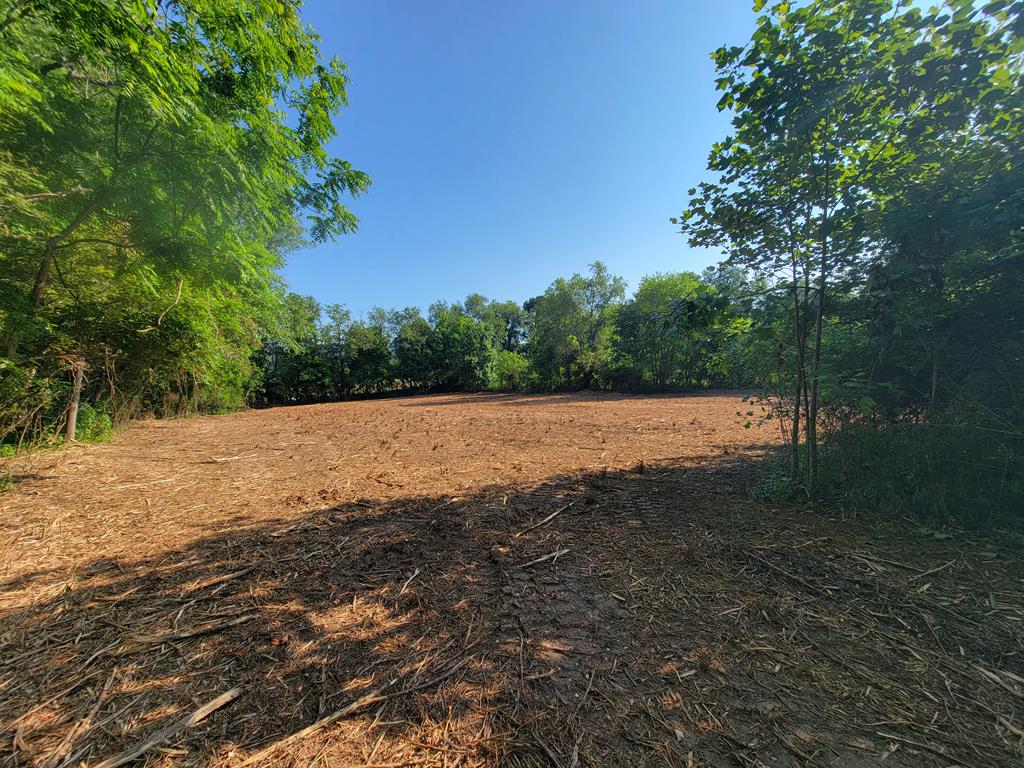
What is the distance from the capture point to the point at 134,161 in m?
4.14

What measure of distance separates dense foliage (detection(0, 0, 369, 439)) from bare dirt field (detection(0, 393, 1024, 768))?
3212mm

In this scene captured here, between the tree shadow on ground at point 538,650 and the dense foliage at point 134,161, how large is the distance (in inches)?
157

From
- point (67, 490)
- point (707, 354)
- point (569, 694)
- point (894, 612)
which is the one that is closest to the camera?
point (569, 694)

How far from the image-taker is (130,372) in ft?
32.0

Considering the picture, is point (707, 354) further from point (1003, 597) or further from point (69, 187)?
point (69, 187)

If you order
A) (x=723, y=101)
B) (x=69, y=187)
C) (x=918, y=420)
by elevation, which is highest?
(x=723, y=101)

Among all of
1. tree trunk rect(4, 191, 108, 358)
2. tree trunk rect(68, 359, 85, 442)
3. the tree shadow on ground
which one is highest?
tree trunk rect(4, 191, 108, 358)

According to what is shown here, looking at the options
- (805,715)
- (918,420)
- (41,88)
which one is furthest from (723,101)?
(41,88)

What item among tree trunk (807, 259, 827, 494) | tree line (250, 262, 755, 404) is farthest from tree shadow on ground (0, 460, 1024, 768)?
tree line (250, 262, 755, 404)

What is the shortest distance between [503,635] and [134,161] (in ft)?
21.4

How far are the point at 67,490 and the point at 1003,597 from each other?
965 centimetres

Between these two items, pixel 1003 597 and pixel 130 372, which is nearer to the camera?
pixel 1003 597

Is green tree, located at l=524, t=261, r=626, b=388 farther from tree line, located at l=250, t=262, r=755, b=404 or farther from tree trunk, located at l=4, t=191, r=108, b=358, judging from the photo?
tree trunk, located at l=4, t=191, r=108, b=358

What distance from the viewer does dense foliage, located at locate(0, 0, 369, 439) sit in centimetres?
322
